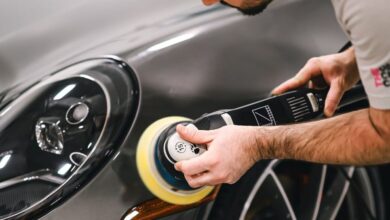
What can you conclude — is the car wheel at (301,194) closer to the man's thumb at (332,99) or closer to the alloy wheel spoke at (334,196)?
the alloy wheel spoke at (334,196)

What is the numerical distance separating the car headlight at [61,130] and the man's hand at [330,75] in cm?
32

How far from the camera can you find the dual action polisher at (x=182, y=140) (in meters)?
0.83

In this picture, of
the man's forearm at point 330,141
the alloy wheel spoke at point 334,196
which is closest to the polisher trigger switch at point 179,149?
the man's forearm at point 330,141

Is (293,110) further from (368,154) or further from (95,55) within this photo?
(95,55)

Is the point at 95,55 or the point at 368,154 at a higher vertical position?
the point at 95,55

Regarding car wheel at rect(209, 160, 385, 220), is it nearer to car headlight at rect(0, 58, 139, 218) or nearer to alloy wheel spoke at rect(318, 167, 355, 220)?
alloy wheel spoke at rect(318, 167, 355, 220)

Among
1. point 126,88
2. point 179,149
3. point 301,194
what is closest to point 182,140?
point 179,149

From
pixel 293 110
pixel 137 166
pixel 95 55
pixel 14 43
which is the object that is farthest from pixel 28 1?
pixel 293 110

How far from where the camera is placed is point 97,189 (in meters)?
0.80

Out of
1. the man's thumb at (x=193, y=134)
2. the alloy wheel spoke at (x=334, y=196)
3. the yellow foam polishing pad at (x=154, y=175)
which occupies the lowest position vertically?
the alloy wheel spoke at (x=334, y=196)

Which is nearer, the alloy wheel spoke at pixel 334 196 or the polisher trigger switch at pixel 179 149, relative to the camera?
the polisher trigger switch at pixel 179 149

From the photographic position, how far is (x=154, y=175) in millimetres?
828

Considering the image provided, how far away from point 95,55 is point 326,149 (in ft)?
1.51

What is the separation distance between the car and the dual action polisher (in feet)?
0.07
